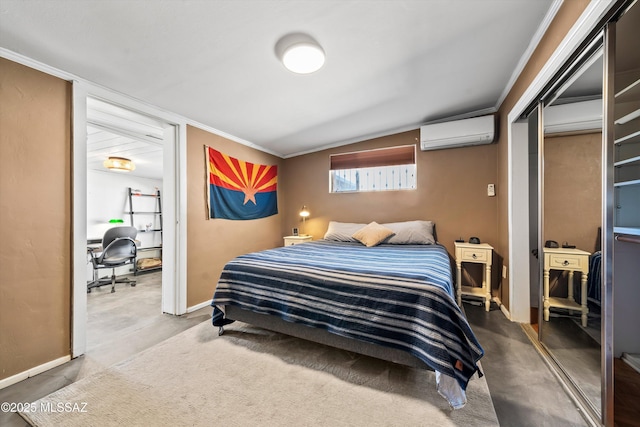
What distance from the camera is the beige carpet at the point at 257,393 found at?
4.22 feet

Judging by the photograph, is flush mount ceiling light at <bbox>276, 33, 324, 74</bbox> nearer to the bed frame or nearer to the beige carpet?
the bed frame

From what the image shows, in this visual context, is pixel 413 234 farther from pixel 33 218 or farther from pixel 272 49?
pixel 33 218

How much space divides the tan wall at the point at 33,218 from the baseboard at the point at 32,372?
3cm

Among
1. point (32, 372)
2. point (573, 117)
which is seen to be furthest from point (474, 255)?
point (32, 372)

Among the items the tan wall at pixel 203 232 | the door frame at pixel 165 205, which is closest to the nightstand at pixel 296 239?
the tan wall at pixel 203 232

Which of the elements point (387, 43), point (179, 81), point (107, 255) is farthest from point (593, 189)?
point (107, 255)

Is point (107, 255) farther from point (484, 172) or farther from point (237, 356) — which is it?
Answer: point (484, 172)

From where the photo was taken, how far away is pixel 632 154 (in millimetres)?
1304

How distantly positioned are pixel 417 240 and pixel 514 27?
2.21 m

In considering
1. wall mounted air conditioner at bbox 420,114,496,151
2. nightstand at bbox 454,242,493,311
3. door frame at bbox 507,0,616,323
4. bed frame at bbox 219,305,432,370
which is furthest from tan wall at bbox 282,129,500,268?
bed frame at bbox 219,305,432,370

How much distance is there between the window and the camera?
12.1 feet

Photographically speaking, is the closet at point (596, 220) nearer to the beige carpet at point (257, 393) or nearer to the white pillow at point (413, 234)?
the beige carpet at point (257, 393)

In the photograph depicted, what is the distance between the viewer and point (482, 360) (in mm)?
1806

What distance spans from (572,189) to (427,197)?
1.73m
